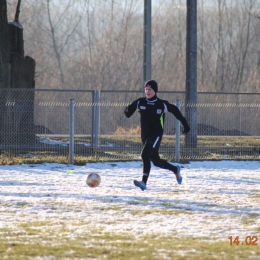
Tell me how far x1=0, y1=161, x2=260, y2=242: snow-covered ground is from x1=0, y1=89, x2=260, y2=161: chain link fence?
1.69 meters

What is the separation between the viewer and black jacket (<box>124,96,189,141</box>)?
415 inches

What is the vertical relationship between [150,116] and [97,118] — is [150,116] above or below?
above

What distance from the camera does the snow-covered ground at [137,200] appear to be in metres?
7.48

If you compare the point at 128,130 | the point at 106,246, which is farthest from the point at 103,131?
the point at 106,246

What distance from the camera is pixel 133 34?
1839 inches

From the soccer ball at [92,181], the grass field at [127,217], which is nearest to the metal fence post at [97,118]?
the grass field at [127,217]

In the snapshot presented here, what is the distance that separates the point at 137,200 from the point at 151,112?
1.70 m

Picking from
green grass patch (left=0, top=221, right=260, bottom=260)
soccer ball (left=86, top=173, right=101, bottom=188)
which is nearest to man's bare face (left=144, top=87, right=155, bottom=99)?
soccer ball (left=86, top=173, right=101, bottom=188)

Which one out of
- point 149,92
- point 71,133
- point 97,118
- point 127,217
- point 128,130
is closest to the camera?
point 127,217

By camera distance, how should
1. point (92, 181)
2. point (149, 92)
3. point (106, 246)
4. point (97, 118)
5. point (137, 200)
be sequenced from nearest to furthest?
point (106, 246)
point (137, 200)
point (149, 92)
point (92, 181)
point (97, 118)

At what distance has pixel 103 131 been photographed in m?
16.9

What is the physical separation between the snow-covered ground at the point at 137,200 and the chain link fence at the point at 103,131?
5.54 ft

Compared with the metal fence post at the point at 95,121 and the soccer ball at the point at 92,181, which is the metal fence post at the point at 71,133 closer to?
the metal fence post at the point at 95,121
